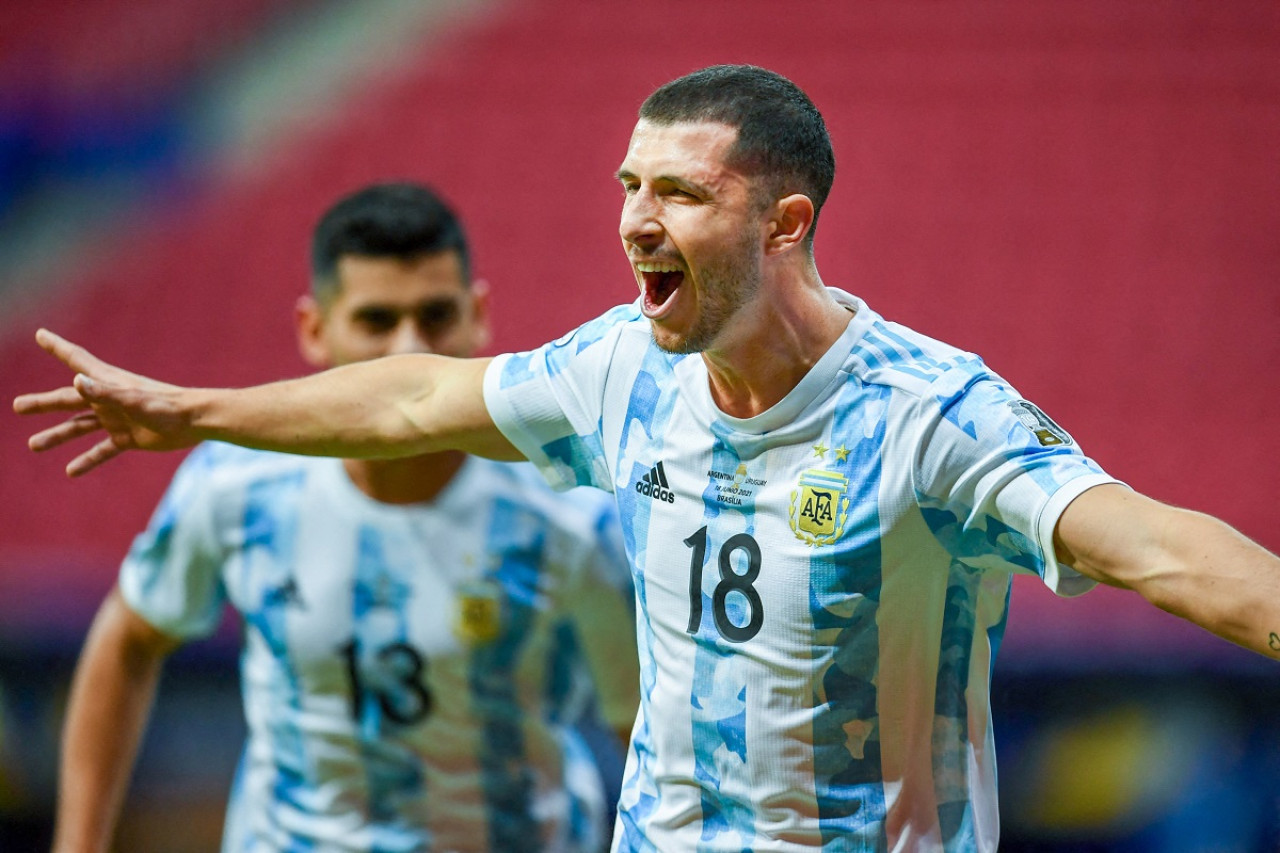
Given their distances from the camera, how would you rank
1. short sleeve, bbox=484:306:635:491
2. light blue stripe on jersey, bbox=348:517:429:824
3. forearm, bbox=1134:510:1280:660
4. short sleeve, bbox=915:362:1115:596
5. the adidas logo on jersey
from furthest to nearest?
light blue stripe on jersey, bbox=348:517:429:824 < short sleeve, bbox=484:306:635:491 < the adidas logo on jersey < short sleeve, bbox=915:362:1115:596 < forearm, bbox=1134:510:1280:660

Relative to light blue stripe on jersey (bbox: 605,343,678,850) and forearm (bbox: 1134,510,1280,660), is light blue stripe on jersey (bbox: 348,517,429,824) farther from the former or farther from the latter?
forearm (bbox: 1134,510,1280,660)

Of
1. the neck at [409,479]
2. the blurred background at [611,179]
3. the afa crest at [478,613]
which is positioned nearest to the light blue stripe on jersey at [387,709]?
the afa crest at [478,613]

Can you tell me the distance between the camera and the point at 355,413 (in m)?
2.33

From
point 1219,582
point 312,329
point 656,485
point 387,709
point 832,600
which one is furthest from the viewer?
point 312,329

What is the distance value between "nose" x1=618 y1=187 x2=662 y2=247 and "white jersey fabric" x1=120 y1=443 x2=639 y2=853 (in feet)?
3.95

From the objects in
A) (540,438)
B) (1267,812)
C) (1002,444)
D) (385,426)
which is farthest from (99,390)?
(1267,812)

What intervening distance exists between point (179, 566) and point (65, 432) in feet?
3.05

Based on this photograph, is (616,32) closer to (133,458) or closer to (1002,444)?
(133,458)

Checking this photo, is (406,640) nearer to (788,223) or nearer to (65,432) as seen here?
(65,432)

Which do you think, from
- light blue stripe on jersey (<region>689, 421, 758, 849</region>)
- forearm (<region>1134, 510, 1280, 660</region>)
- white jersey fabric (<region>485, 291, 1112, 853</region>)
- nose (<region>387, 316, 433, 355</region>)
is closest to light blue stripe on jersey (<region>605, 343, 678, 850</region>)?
white jersey fabric (<region>485, 291, 1112, 853</region>)

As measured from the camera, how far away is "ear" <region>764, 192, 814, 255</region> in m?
2.13

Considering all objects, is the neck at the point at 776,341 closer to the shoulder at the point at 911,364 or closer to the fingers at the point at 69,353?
the shoulder at the point at 911,364

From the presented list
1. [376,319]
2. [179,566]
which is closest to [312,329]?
[376,319]

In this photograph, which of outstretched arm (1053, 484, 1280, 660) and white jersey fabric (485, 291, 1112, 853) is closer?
outstretched arm (1053, 484, 1280, 660)
